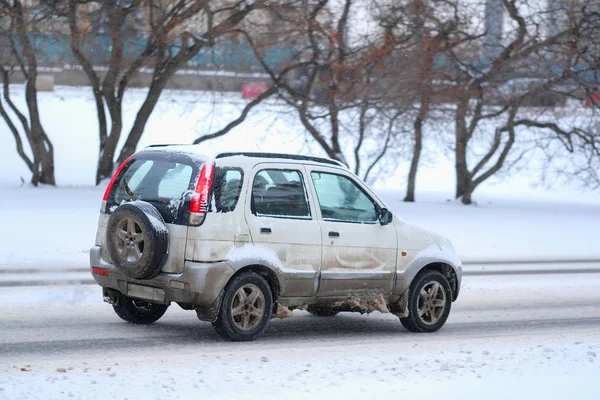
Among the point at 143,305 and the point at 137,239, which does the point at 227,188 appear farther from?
the point at 143,305

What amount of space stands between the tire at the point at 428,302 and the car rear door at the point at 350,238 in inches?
14.7

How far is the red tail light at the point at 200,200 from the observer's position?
26.2 ft

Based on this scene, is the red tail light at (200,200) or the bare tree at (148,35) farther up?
the bare tree at (148,35)

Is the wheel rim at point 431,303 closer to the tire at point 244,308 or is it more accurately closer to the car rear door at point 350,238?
the car rear door at point 350,238

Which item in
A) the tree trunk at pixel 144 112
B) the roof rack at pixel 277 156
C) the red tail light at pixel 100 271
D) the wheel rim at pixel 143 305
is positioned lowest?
the wheel rim at pixel 143 305

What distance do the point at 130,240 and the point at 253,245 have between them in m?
1.05

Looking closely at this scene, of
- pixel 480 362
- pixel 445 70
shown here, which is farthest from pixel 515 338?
pixel 445 70

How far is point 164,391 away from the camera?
245 inches

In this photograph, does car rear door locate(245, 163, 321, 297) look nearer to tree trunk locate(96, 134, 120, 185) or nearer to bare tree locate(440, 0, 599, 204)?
bare tree locate(440, 0, 599, 204)

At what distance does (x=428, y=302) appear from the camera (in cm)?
973

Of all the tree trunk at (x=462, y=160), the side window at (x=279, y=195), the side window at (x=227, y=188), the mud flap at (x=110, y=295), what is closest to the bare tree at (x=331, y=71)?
the tree trunk at (x=462, y=160)

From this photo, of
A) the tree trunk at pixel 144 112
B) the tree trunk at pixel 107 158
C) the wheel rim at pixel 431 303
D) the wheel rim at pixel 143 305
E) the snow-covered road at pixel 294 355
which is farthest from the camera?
the tree trunk at pixel 107 158

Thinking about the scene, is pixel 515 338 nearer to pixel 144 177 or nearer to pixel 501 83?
pixel 144 177

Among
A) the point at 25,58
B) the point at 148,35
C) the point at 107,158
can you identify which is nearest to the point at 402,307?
the point at 148,35
